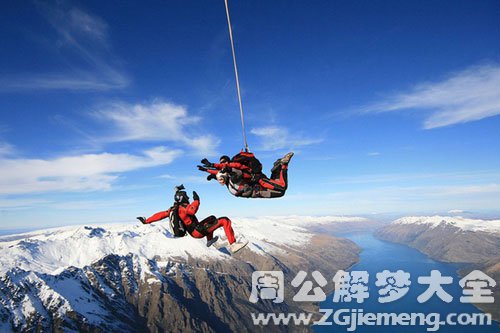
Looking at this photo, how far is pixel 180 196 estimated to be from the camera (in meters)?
11.5

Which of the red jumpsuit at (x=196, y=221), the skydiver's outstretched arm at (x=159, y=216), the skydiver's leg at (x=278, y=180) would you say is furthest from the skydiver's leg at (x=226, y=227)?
the skydiver's leg at (x=278, y=180)

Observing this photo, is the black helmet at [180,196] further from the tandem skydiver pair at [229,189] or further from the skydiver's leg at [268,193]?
the skydiver's leg at [268,193]

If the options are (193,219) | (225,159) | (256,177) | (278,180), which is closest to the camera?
(225,159)

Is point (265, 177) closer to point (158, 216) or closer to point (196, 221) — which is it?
point (196, 221)

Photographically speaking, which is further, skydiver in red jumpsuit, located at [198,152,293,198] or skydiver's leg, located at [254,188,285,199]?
skydiver's leg, located at [254,188,285,199]

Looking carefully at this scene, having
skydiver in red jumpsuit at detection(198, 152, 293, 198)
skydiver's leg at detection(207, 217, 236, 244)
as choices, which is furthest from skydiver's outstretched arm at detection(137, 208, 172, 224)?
skydiver in red jumpsuit at detection(198, 152, 293, 198)

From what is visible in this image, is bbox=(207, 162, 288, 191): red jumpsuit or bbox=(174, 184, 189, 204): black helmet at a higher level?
bbox=(207, 162, 288, 191): red jumpsuit

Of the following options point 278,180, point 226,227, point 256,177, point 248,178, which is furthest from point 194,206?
point 278,180

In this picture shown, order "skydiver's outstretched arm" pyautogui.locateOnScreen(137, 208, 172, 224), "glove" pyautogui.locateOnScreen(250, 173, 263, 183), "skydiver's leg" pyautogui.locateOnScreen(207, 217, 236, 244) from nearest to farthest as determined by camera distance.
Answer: "skydiver's leg" pyautogui.locateOnScreen(207, 217, 236, 244) < "glove" pyautogui.locateOnScreen(250, 173, 263, 183) < "skydiver's outstretched arm" pyautogui.locateOnScreen(137, 208, 172, 224)

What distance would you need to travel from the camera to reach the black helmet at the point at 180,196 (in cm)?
1151

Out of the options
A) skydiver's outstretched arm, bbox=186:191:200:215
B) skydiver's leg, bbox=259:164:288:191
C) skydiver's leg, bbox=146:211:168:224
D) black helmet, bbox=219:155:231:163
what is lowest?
skydiver's leg, bbox=146:211:168:224

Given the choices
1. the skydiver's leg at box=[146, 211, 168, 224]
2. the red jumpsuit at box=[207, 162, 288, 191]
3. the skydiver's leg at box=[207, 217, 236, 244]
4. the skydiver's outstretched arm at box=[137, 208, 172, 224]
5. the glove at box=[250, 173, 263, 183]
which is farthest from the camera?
the skydiver's leg at box=[146, 211, 168, 224]

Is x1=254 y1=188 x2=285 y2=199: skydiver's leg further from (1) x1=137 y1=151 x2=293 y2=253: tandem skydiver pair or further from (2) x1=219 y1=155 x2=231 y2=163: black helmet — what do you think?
(2) x1=219 y1=155 x2=231 y2=163: black helmet

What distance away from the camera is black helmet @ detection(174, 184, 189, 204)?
11.5m
